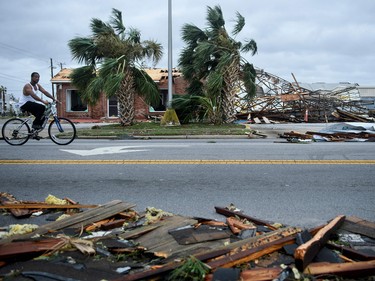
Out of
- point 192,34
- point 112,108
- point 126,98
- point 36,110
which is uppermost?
point 192,34

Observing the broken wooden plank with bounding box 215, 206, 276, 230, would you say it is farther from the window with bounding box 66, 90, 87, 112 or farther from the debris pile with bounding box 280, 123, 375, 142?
the window with bounding box 66, 90, 87, 112

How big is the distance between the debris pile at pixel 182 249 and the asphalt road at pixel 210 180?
21.9 inches

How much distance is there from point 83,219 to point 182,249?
125cm

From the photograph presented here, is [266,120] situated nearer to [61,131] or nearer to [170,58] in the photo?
[170,58]

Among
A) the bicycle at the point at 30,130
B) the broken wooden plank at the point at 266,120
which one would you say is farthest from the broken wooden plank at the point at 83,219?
the broken wooden plank at the point at 266,120

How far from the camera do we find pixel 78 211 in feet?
13.9

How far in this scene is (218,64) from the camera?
17969mm

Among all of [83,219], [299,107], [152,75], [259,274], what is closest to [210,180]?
[83,219]

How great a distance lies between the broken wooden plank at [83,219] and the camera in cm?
344

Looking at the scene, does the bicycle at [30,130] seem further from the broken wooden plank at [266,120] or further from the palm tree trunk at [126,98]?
the broken wooden plank at [266,120]

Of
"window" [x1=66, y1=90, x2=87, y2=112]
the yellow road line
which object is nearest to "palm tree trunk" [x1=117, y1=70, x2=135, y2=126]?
the yellow road line

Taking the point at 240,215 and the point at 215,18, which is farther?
the point at 215,18

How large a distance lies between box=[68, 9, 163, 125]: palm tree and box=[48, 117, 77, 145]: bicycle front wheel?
751cm

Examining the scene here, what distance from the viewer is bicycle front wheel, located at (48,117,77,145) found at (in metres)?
10.1
